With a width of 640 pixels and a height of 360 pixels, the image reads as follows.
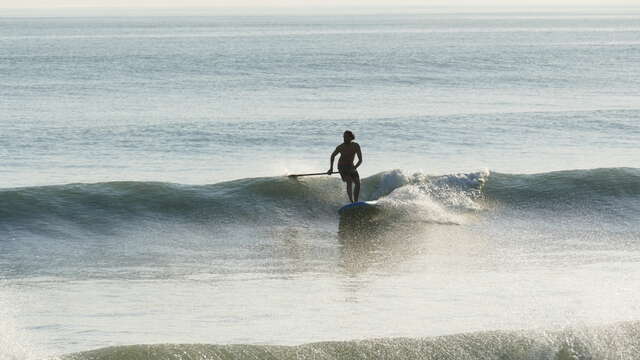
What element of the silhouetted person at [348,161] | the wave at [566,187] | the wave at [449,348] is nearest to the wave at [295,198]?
the wave at [566,187]

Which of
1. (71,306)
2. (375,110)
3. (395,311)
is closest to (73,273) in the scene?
(71,306)

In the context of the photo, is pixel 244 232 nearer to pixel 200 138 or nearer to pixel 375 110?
pixel 200 138

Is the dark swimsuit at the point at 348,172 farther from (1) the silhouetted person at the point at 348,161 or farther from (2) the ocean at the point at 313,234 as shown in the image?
(2) the ocean at the point at 313,234

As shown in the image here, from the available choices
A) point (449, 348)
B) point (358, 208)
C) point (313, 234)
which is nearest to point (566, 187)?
point (358, 208)

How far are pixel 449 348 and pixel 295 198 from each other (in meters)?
9.79

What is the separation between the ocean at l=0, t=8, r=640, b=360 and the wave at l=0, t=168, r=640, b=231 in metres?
0.05

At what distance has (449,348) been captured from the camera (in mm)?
11188

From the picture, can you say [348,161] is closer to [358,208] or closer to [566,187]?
[358,208]

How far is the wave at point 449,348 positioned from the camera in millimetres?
10906

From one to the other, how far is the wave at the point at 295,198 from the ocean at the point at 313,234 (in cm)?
5

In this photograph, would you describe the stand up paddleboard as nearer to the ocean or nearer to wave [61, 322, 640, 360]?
the ocean

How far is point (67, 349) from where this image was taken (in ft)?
36.5

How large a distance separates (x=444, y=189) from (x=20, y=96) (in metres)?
32.2

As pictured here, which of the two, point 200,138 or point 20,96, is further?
point 20,96
